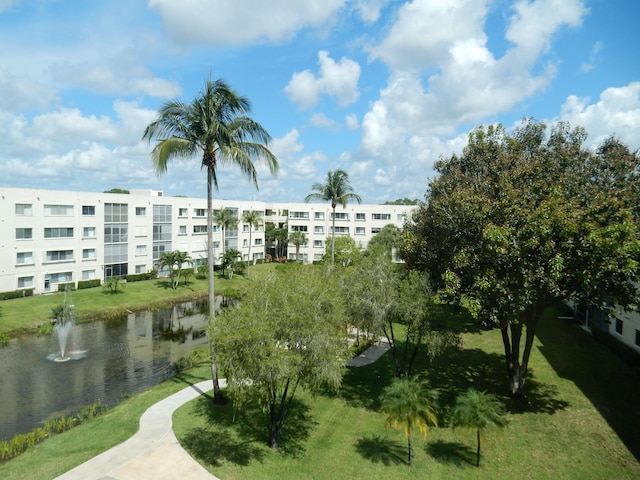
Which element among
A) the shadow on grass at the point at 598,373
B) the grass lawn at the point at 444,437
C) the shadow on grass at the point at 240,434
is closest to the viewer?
the grass lawn at the point at 444,437

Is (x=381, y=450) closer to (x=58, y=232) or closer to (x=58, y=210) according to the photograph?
(x=58, y=232)

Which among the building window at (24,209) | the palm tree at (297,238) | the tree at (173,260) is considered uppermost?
the building window at (24,209)

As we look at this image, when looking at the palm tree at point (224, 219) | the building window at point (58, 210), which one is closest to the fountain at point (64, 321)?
the building window at point (58, 210)

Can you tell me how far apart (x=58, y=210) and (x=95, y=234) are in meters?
4.97

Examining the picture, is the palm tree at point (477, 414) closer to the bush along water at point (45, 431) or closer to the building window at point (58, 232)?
the bush along water at point (45, 431)

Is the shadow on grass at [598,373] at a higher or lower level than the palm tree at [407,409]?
lower

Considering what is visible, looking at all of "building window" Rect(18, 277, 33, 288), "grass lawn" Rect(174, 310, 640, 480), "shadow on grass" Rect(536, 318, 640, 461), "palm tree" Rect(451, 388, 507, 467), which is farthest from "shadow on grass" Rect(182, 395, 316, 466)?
"building window" Rect(18, 277, 33, 288)

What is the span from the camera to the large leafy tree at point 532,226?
14.2 meters

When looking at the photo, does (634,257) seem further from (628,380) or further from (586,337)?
(586,337)

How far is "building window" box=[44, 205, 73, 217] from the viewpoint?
44.7m

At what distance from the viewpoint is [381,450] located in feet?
50.1

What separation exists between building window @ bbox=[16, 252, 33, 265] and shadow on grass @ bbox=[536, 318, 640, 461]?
165 feet

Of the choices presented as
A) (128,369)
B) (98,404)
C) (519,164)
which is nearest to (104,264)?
(128,369)

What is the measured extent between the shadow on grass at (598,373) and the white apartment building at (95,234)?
4881cm
